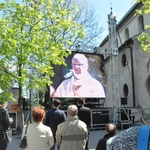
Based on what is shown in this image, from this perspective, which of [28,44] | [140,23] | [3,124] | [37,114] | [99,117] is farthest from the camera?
[140,23]

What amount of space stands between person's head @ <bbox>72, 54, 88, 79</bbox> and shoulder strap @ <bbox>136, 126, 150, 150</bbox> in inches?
659

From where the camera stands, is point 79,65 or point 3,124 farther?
point 79,65

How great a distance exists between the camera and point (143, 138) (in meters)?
1.03

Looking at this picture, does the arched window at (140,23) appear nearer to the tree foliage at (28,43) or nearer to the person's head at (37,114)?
the tree foliage at (28,43)

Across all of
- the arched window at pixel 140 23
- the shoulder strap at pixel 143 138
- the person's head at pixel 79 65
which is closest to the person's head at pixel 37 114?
the shoulder strap at pixel 143 138

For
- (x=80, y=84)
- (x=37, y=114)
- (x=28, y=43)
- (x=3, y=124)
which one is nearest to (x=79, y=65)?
(x=80, y=84)

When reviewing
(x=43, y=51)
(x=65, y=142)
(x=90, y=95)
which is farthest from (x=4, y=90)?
(x=90, y=95)

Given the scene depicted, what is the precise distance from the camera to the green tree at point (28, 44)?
26.6 ft

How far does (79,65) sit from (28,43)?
10.6 meters

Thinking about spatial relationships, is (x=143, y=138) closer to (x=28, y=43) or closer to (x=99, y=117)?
(x=28, y=43)

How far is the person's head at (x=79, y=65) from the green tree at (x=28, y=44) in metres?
8.67

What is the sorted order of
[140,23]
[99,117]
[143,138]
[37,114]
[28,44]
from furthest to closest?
[140,23]
[99,117]
[28,44]
[37,114]
[143,138]

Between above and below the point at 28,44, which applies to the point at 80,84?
below

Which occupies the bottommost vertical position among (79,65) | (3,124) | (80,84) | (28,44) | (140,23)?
(3,124)
